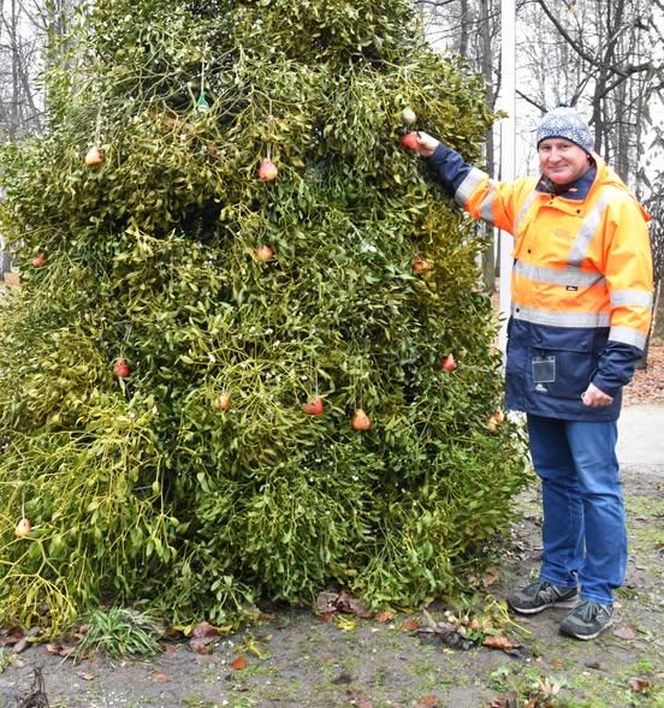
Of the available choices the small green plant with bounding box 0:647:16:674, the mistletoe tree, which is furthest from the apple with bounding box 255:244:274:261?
the small green plant with bounding box 0:647:16:674

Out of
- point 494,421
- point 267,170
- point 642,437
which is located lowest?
point 642,437

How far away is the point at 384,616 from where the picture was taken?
127 inches

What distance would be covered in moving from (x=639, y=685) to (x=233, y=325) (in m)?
1.99

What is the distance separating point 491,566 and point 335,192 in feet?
6.12

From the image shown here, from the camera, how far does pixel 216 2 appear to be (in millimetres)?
3352

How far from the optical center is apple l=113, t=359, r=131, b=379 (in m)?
3.17

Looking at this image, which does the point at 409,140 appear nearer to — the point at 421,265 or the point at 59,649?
the point at 421,265

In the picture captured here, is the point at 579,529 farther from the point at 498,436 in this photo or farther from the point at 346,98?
the point at 346,98

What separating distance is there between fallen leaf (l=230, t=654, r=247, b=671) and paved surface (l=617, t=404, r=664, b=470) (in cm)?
417

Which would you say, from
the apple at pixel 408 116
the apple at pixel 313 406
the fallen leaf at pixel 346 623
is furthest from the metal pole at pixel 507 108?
the fallen leaf at pixel 346 623

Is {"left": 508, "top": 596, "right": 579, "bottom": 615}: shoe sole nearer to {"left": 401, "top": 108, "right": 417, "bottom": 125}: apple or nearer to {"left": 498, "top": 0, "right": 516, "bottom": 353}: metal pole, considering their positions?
{"left": 498, "top": 0, "right": 516, "bottom": 353}: metal pole

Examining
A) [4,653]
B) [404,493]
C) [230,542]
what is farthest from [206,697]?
[404,493]

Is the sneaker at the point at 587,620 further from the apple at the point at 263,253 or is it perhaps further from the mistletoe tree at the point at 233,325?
the apple at the point at 263,253

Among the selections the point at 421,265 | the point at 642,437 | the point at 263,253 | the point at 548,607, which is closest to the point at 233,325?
the point at 263,253
